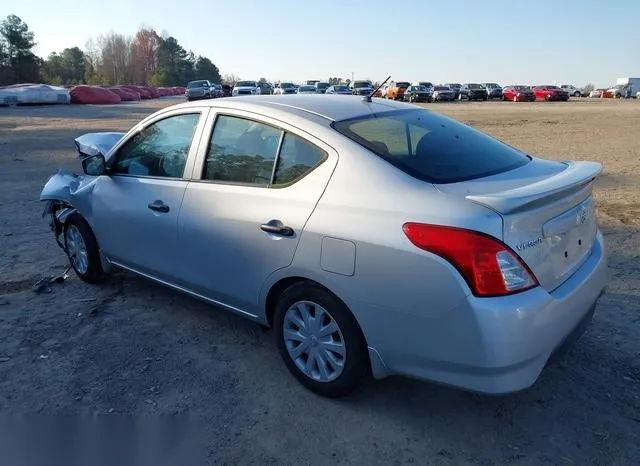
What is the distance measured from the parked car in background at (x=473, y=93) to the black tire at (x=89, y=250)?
175ft

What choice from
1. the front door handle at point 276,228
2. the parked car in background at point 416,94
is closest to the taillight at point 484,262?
the front door handle at point 276,228

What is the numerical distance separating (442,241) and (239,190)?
1.44 m

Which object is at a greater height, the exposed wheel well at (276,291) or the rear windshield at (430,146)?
the rear windshield at (430,146)

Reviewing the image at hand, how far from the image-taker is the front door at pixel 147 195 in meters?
3.91

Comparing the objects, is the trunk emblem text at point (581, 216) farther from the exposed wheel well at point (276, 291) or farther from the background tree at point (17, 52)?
the background tree at point (17, 52)

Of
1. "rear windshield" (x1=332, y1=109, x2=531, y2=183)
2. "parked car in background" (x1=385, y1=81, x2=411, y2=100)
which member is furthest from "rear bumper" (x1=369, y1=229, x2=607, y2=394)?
"parked car in background" (x1=385, y1=81, x2=411, y2=100)

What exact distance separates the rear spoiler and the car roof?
1.14 m

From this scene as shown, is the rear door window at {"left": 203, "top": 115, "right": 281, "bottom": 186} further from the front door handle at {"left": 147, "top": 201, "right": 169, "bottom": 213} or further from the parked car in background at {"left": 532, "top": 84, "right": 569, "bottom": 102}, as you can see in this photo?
the parked car in background at {"left": 532, "top": 84, "right": 569, "bottom": 102}

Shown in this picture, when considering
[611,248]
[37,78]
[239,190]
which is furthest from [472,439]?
[37,78]

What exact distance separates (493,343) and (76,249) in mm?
4014

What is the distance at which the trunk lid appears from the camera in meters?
2.53

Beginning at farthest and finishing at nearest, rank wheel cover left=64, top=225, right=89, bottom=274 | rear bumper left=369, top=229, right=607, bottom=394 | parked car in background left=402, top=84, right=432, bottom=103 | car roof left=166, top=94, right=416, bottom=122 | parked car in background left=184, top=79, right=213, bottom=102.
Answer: parked car in background left=402, top=84, right=432, bottom=103, parked car in background left=184, top=79, right=213, bottom=102, wheel cover left=64, top=225, right=89, bottom=274, car roof left=166, top=94, right=416, bottom=122, rear bumper left=369, top=229, right=607, bottom=394

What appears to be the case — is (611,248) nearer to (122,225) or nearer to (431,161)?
(431,161)

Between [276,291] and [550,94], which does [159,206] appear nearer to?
[276,291]
